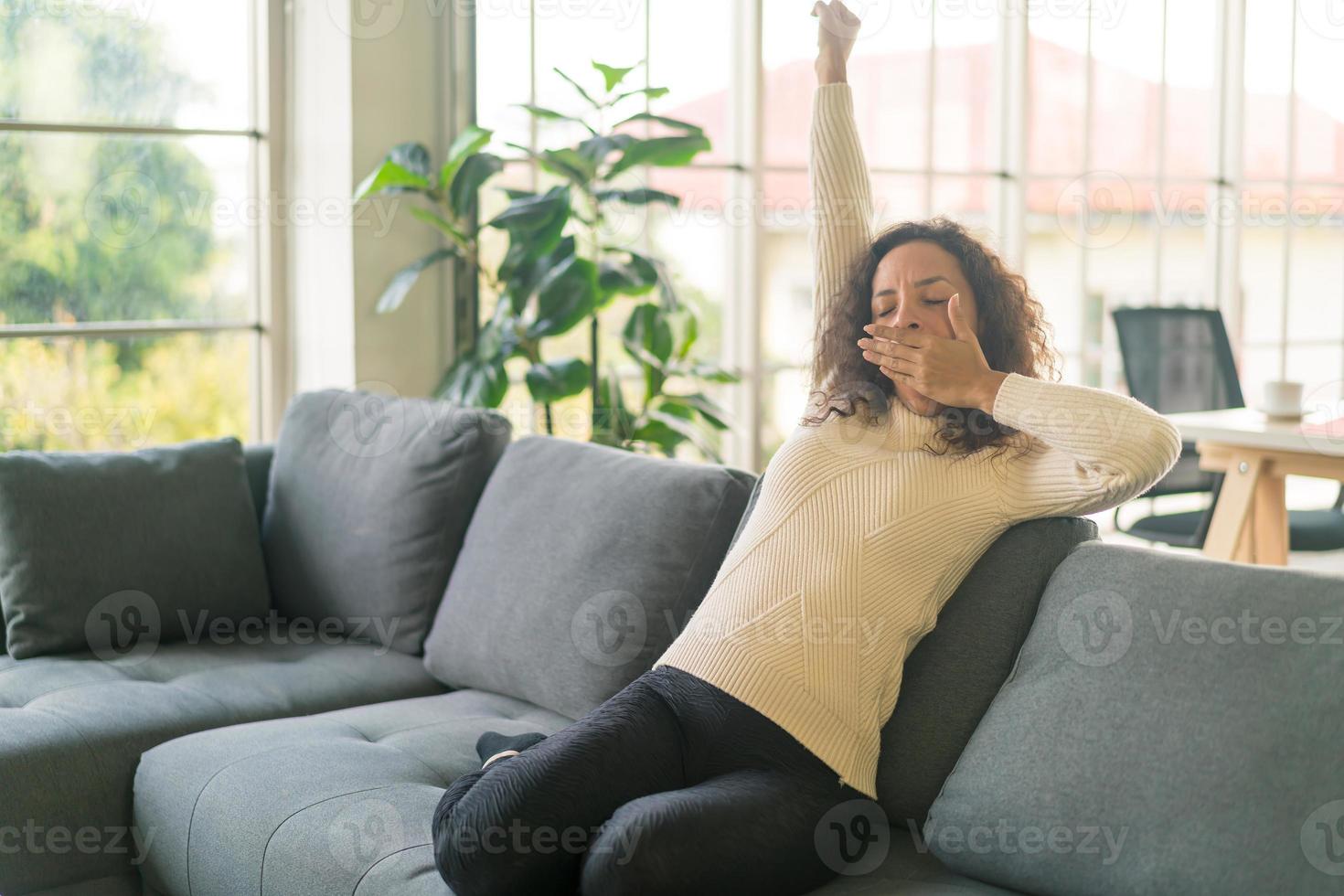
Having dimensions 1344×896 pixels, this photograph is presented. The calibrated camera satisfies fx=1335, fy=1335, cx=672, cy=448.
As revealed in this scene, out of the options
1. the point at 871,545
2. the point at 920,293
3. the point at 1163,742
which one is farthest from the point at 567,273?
the point at 1163,742

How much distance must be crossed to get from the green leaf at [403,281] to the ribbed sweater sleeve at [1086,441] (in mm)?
1923

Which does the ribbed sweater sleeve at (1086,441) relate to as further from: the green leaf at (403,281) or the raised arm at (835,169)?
the green leaf at (403,281)

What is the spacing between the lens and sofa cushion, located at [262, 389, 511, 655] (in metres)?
2.61

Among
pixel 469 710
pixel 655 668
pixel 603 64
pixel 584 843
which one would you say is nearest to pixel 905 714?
pixel 655 668

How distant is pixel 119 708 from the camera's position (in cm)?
220

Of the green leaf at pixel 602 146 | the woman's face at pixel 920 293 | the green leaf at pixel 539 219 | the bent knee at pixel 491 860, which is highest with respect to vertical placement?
the green leaf at pixel 602 146

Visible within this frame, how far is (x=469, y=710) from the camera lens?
2.24 meters

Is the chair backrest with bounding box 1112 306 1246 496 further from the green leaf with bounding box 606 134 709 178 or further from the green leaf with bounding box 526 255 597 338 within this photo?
the green leaf with bounding box 526 255 597 338

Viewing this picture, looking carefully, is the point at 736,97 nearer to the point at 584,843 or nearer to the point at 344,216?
the point at 344,216

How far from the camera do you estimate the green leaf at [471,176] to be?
3242mm

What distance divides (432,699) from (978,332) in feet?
3.70

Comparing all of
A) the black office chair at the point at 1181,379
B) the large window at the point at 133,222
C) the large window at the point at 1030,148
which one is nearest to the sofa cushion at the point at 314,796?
the large window at the point at 133,222

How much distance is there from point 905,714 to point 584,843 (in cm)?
48

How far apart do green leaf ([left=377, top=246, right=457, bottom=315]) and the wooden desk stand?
1818mm
